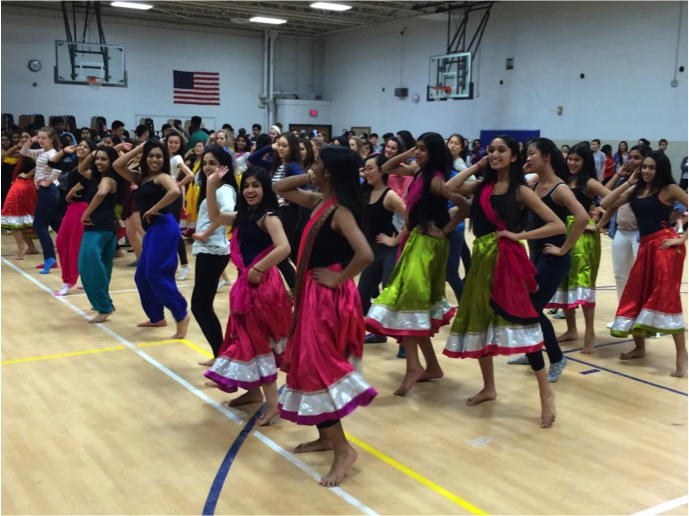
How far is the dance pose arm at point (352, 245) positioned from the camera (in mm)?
3160

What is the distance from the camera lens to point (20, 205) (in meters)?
9.49

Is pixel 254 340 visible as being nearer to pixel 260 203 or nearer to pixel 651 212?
pixel 260 203

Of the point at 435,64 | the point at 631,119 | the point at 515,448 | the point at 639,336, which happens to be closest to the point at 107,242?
the point at 515,448

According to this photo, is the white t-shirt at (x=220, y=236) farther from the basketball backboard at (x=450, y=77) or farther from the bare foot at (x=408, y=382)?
the basketball backboard at (x=450, y=77)

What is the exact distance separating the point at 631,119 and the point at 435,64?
589 cm

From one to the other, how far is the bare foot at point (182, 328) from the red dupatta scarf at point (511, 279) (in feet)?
9.43

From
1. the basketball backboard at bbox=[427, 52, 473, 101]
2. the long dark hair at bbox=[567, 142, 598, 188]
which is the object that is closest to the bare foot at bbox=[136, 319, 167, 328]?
the long dark hair at bbox=[567, 142, 598, 188]

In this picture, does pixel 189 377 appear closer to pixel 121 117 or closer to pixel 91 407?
pixel 91 407

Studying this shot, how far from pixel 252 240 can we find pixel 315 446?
123 centimetres

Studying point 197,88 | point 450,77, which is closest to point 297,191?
point 450,77

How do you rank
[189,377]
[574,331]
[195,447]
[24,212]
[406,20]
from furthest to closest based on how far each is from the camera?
[406,20] → [24,212] → [574,331] → [189,377] → [195,447]

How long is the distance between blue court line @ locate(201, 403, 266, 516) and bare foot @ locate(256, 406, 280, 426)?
2.2 inches

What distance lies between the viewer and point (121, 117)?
22.3 meters

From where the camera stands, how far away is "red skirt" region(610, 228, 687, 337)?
17.1 feet
